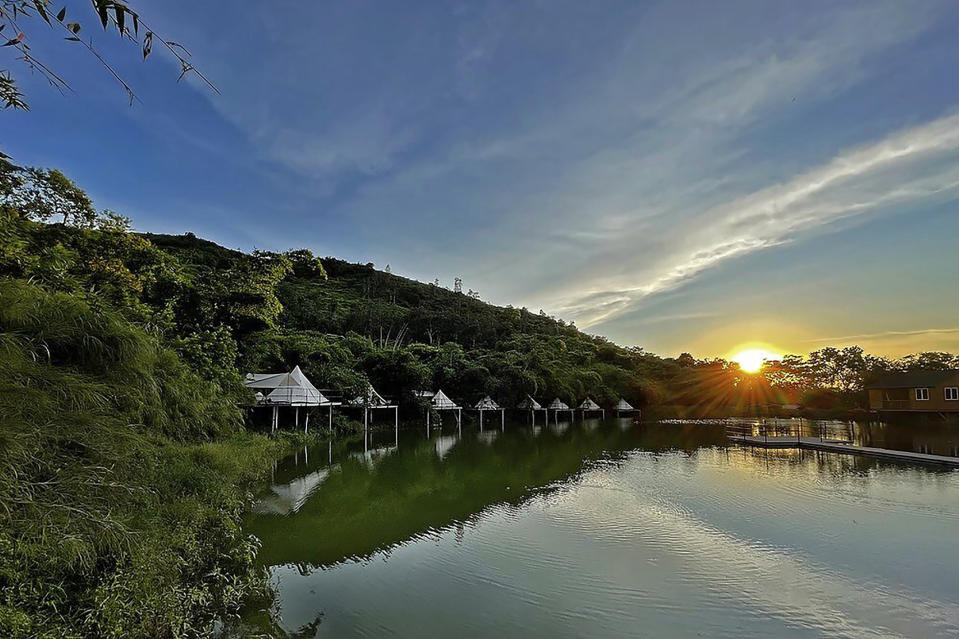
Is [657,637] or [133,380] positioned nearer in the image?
[657,637]

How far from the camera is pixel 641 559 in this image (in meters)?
6.23

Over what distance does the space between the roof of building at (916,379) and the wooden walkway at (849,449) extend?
52.9ft

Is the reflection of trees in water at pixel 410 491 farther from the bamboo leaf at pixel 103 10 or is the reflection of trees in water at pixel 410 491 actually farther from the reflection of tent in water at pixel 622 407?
the reflection of tent in water at pixel 622 407

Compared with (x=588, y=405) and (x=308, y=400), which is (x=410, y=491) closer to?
(x=308, y=400)

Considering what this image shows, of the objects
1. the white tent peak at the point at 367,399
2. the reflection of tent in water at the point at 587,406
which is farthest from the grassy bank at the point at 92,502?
the reflection of tent in water at the point at 587,406

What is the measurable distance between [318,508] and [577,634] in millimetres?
5373

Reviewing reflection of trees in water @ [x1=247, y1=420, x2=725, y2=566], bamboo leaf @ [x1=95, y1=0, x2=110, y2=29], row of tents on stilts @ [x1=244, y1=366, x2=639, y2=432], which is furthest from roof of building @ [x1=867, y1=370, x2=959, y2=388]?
bamboo leaf @ [x1=95, y1=0, x2=110, y2=29]

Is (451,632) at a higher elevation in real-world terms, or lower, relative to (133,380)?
lower

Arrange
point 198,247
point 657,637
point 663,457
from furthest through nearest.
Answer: point 198,247, point 663,457, point 657,637

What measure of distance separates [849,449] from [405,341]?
124 ft

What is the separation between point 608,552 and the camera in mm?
6473

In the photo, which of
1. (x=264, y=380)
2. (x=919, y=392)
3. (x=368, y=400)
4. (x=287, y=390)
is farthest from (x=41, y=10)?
(x=919, y=392)

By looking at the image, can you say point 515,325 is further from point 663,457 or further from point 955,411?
point 663,457

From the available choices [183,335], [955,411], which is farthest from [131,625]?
[955,411]
